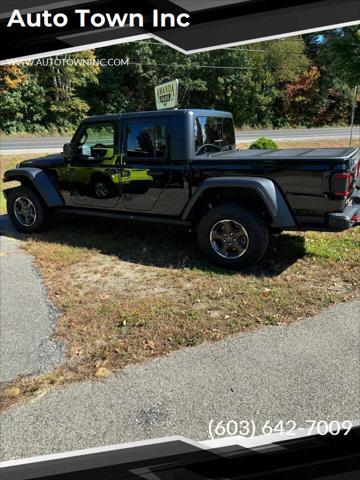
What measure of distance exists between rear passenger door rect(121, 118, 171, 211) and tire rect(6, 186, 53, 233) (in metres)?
1.52

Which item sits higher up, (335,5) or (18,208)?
(335,5)

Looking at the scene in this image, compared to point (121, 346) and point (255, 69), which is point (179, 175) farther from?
point (255, 69)

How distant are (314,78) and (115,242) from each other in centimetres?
2859

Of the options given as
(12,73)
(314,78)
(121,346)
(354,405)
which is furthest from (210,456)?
(314,78)

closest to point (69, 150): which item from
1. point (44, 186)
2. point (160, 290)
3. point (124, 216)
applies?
point (44, 186)

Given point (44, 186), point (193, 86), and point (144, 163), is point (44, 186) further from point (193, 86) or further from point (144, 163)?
point (193, 86)

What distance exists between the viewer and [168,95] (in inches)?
273

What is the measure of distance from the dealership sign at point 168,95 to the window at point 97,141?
136 cm

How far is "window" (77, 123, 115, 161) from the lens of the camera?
5.25m

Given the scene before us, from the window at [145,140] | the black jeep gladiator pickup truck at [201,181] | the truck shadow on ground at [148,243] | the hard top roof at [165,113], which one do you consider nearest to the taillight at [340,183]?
the black jeep gladiator pickup truck at [201,181]

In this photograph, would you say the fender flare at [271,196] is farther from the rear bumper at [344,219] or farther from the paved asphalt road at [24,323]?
the paved asphalt road at [24,323]

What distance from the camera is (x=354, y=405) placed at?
8.05 ft

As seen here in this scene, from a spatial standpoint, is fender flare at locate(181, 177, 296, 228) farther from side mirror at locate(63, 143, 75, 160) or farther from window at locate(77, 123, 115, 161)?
side mirror at locate(63, 143, 75, 160)

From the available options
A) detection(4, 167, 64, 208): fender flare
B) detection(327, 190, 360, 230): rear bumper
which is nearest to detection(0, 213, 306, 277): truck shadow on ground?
detection(4, 167, 64, 208): fender flare
